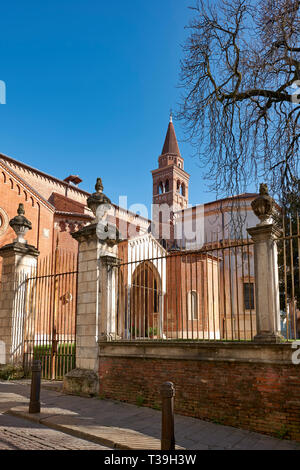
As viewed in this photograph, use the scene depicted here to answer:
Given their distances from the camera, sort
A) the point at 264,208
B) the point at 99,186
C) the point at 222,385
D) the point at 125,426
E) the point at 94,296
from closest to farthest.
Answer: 1. the point at 125,426
2. the point at 222,385
3. the point at 264,208
4. the point at 94,296
5. the point at 99,186

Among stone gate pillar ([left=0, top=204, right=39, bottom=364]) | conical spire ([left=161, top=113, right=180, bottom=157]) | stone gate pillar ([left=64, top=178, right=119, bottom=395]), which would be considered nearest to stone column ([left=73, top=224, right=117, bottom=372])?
stone gate pillar ([left=64, top=178, right=119, bottom=395])

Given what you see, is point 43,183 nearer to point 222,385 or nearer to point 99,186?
A: point 99,186

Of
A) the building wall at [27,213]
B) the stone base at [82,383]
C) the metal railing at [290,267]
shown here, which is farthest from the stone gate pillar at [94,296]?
the building wall at [27,213]

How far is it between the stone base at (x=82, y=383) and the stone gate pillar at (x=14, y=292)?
2.67 metres

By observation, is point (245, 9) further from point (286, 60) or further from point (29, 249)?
point (29, 249)

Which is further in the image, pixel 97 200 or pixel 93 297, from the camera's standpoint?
pixel 97 200

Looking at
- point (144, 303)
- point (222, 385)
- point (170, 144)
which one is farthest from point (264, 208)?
point (170, 144)

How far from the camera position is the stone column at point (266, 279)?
18.4 feet

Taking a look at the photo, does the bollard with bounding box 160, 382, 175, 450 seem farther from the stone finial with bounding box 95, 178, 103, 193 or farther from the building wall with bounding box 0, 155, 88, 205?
the building wall with bounding box 0, 155, 88, 205

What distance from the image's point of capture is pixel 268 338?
18.0ft

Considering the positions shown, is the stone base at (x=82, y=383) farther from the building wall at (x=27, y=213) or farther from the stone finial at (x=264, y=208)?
the building wall at (x=27, y=213)

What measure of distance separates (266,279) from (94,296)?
382cm

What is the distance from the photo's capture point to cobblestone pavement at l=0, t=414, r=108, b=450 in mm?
4633

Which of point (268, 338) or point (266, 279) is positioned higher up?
point (266, 279)
